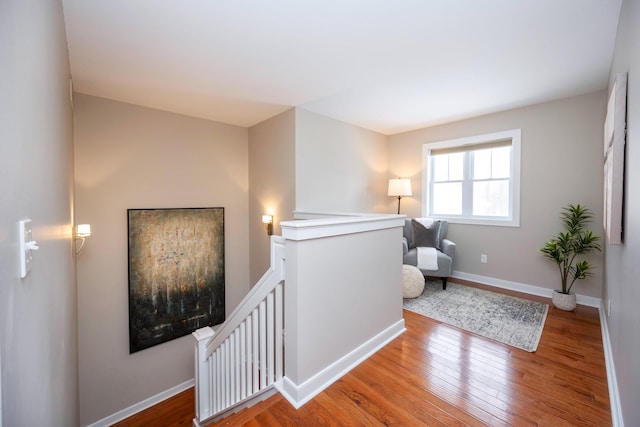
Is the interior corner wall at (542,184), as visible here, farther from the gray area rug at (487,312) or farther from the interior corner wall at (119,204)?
the interior corner wall at (119,204)

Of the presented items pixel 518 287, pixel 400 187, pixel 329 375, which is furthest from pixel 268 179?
pixel 518 287

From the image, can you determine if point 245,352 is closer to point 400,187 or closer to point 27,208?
point 27,208

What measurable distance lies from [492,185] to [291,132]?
299 centimetres

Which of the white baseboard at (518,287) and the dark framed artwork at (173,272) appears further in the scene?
the dark framed artwork at (173,272)

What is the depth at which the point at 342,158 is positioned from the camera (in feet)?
13.5

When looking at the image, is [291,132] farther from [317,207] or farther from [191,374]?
[191,374]

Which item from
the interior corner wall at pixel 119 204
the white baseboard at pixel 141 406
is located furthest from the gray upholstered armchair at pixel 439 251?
the white baseboard at pixel 141 406

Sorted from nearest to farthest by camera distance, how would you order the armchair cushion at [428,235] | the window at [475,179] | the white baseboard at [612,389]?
the white baseboard at [612,389] < the window at [475,179] < the armchair cushion at [428,235]

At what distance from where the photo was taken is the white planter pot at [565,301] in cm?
299

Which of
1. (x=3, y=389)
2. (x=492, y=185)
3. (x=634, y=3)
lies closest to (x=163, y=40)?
(x=3, y=389)

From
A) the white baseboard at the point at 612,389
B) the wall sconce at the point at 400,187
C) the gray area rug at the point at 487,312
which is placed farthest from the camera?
the wall sconce at the point at 400,187

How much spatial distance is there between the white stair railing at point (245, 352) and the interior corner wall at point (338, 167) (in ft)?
5.68

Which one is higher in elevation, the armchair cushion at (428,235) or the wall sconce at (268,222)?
the wall sconce at (268,222)

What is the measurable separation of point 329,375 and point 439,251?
2.72m
